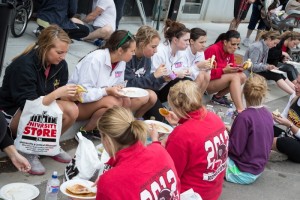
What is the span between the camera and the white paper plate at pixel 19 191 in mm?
3350

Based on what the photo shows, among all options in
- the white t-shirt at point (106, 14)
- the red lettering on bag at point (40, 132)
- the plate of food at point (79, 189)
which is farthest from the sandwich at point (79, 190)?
the white t-shirt at point (106, 14)

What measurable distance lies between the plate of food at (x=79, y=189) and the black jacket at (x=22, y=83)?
0.85m

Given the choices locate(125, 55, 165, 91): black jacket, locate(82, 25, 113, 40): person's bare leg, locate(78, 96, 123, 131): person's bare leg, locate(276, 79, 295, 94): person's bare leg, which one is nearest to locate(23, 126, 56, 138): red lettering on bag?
locate(78, 96, 123, 131): person's bare leg

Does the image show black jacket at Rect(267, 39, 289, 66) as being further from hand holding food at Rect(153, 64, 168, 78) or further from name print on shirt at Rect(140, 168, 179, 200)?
name print on shirt at Rect(140, 168, 179, 200)

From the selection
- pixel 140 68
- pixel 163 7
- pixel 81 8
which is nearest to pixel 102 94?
pixel 140 68

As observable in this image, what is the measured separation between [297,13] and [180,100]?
8065 millimetres

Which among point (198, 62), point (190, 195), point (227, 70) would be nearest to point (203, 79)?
point (198, 62)

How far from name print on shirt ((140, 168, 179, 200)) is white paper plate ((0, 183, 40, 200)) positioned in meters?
1.35

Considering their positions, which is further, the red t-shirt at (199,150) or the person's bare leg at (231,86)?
the person's bare leg at (231,86)

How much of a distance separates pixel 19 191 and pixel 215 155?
152cm

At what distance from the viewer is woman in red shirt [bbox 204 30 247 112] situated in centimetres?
611

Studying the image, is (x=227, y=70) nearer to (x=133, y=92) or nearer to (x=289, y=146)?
(x=289, y=146)

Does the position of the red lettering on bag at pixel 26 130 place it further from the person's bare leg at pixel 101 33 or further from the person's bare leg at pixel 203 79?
the person's bare leg at pixel 101 33

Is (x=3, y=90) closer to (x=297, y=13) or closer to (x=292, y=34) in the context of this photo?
(x=292, y=34)
